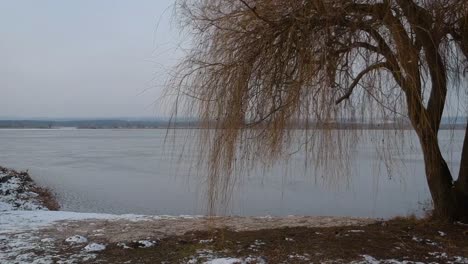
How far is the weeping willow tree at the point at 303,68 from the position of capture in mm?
5098

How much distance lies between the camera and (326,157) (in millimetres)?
5578

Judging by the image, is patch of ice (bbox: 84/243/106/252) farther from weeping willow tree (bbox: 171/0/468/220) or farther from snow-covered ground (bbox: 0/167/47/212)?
snow-covered ground (bbox: 0/167/47/212)

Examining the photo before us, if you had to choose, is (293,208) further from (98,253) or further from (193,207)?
(98,253)

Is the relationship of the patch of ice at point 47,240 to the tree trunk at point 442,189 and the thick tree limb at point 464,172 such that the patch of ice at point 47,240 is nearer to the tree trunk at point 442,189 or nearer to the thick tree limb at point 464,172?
the tree trunk at point 442,189

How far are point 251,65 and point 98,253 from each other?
2.83 m

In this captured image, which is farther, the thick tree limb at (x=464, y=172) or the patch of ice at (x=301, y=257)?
the thick tree limb at (x=464, y=172)

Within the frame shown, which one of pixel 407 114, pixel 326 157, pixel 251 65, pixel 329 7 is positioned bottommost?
pixel 326 157

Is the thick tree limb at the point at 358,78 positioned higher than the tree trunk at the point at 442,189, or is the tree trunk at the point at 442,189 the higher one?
the thick tree limb at the point at 358,78

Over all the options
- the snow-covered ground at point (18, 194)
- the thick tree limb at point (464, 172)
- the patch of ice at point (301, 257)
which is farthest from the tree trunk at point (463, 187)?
the snow-covered ground at point (18, 194)

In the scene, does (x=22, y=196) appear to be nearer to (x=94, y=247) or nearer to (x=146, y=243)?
(x=94, y=247)

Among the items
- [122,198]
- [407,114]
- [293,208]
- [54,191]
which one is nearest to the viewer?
[407,114]

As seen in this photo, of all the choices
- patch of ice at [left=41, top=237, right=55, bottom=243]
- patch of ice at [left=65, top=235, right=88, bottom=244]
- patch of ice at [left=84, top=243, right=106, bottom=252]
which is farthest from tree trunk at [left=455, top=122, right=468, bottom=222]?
patch of ice at [left=41, top=237, right=55, bottom=243]

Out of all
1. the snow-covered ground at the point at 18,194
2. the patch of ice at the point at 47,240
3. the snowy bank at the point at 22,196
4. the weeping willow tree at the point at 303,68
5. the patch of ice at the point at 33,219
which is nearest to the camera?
the weeping willow tree at the point at 303,68

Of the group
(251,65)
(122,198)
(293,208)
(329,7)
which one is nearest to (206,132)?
(251,65)
